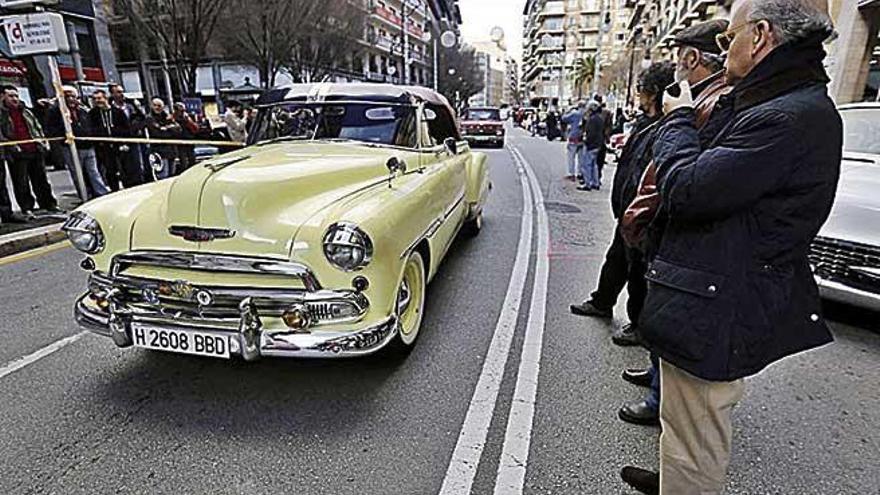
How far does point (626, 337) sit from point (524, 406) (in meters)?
1.21

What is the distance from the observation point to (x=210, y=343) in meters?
2.69

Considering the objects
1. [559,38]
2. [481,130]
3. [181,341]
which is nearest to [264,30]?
[481,130]

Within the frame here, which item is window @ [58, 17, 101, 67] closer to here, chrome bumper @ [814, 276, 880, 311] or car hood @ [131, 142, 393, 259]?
car hood @ [131, 142, 393, 259]

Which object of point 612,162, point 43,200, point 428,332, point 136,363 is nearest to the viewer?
point 136,363

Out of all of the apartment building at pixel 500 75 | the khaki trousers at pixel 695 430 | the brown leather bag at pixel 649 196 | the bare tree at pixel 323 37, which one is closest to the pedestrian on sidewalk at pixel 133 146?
the brown leather bag at pixel 649 196

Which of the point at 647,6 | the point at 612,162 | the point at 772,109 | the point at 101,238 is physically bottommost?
the point at 612,162

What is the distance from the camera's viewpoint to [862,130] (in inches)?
199

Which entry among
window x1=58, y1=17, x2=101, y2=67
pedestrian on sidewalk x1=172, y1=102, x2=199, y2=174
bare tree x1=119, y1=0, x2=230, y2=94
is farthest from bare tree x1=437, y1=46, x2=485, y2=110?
pedestrian on sidewalk x1=172, y1=102, x2=199, y2=174

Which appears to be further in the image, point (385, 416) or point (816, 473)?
point (385, 416)

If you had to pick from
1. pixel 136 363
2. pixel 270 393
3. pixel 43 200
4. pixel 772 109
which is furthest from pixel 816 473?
pixel 43 200

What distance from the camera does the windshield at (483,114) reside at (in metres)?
25.0

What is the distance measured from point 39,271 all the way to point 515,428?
5.33 m

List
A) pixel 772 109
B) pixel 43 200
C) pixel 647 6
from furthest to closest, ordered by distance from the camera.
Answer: pixel 647 6
pixel 43 200
pixel 772 109

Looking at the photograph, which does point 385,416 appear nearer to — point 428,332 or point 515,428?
point 515,428
